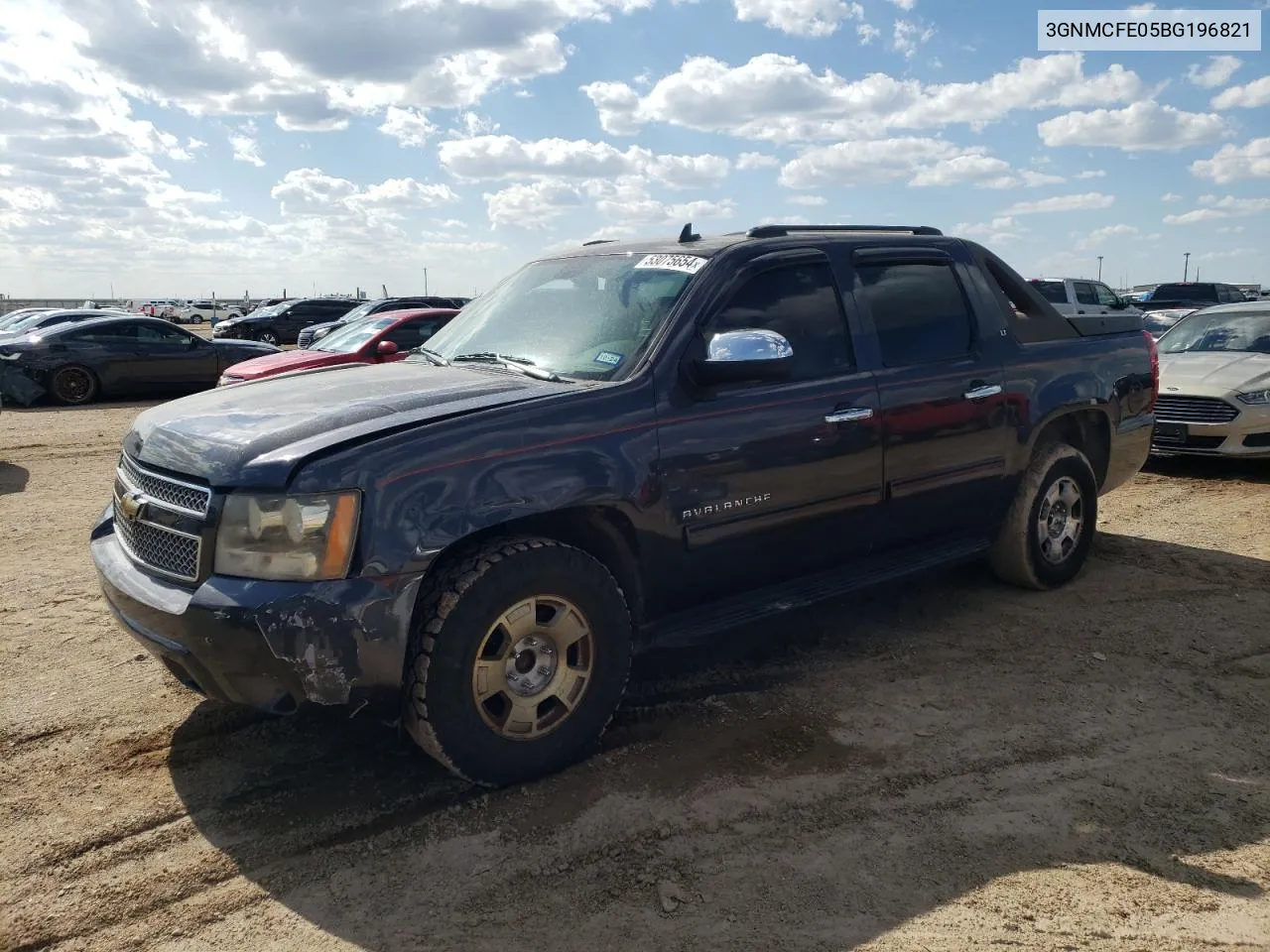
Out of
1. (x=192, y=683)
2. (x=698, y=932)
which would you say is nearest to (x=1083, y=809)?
(x=698, y=932)

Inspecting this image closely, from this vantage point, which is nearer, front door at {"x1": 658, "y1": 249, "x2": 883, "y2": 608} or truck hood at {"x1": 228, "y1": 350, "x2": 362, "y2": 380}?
front door at {"x1": 658, "y1": 249, "x2": 883, "y2": 608}

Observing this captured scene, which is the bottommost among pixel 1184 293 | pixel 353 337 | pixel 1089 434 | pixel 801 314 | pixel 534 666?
pixel 534 666

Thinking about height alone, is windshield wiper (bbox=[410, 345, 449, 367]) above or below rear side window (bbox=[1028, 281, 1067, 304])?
below

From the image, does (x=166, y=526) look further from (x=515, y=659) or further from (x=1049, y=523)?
(x=1049, y=523)

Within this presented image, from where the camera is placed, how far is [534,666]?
345 cm

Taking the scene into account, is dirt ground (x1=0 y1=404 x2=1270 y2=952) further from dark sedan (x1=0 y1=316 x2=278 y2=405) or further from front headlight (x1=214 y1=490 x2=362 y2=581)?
dark sedan (x1=0 y1=316 x2=278 y2=405)

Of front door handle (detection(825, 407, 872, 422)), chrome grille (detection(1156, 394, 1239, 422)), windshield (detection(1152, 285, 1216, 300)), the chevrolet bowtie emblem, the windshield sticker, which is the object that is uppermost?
windshield (detection(1152, 285, 1216, 300))

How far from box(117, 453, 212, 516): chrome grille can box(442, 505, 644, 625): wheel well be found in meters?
0.95

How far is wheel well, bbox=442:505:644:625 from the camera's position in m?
3.49

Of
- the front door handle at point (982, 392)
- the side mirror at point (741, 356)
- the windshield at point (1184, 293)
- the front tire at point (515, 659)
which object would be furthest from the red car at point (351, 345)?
the windshield at point (1184, 293)

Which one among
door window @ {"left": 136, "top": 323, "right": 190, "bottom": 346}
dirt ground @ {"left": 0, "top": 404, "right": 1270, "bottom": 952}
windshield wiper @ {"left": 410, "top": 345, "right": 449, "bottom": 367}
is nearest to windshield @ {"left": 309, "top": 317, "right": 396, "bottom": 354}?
door window @ {"left": 136, "top": 323, "right": 190, "bottom": 346}

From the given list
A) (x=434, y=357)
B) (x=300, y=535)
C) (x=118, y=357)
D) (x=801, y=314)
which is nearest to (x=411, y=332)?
(x=118, y=357)

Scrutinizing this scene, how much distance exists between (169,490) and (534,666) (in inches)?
54.4

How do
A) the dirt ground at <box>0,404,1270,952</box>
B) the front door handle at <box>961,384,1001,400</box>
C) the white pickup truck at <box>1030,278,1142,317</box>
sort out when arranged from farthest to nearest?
the white pickup truck at <box>1030,278,1142,317</box> → the front door handle at <box>961,384,1001,400</box> → the dirt ground at <box>0,404,1270,952</box>
